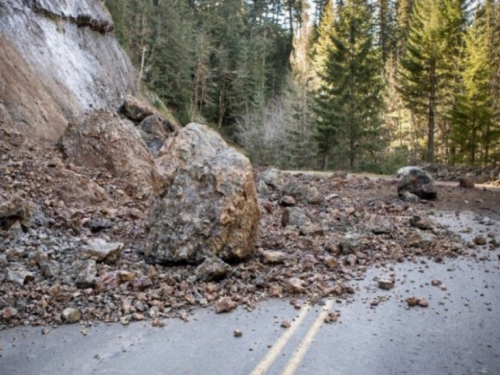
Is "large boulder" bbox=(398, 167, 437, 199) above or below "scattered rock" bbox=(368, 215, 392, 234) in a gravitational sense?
above

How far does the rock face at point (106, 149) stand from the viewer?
439 inches

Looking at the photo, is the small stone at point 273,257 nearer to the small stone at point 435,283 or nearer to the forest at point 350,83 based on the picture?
the small stone at point 435,283

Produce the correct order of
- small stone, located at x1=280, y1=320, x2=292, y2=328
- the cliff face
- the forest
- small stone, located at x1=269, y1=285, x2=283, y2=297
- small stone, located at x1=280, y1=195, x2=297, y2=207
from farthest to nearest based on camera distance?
the forest, the cliff face, small stone, located at x1=280, y1=195, x2=297, y2=207, small stone, located at x1=269, y1=285, x2=283, y2=297, small stone, located at x1=280, y1=320, x2=292, y2=328

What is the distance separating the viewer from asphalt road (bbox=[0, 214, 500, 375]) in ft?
13.6

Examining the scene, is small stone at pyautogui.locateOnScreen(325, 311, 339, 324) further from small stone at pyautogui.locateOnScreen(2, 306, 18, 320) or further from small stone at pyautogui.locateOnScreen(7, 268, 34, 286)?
small stone at pyautogui.locateOnScreen(7, 268, 34, 286)

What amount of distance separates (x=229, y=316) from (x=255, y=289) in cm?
78

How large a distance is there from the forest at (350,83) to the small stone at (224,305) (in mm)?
20188

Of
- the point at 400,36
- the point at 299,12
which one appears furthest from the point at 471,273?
the point at 299,12

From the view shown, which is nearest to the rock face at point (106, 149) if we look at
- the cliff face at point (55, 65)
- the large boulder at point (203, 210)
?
the cliff face at point (55, 65)

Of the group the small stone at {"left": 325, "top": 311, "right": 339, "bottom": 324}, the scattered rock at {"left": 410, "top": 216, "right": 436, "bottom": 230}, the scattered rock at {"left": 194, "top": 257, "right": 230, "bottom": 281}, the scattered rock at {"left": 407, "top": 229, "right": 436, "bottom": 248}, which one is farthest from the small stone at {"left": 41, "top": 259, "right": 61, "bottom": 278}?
the scattered rock at {"left": 410, "top": 216, "right": 436, "bottom": 230}

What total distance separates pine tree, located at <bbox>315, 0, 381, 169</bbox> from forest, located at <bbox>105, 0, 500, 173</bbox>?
58 millimetres

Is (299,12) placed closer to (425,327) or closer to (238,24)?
(238,24)

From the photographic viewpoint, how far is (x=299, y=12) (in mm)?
58719

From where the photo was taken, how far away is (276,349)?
445cm
